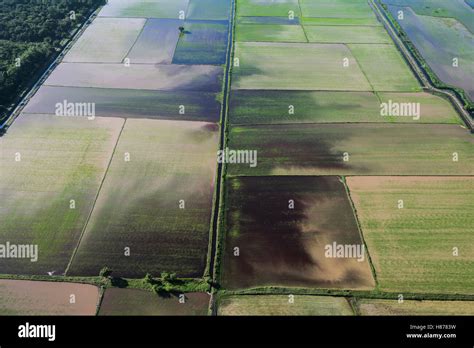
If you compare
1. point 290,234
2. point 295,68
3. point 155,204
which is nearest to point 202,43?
point 295,68

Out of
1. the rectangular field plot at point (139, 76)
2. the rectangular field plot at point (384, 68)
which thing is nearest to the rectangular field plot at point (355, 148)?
the rectangular field plot at point (384, 68)

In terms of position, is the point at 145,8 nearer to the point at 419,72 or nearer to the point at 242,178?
the point at 419,72

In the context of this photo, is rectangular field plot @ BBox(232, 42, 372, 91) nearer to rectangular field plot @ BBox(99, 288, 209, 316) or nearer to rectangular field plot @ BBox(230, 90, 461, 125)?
rectangular field plot @ BBox(230, 90, 461, 125)

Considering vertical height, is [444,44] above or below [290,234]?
above

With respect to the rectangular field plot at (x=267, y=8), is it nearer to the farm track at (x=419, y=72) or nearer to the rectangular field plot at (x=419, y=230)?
the farm track at (x=419, y=72)
